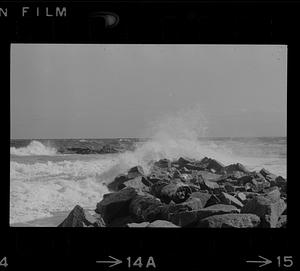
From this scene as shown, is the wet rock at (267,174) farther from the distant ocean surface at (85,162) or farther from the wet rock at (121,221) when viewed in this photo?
the wet rock at (121,221)

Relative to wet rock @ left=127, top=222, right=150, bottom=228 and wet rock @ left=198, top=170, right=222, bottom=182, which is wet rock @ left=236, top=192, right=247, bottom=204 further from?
wet rock @ left=127, top=222, right=150, bottom=228

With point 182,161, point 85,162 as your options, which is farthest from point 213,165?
point 85,162

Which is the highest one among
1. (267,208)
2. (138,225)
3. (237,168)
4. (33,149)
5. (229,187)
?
(33,149)

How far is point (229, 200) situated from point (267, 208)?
0.22m

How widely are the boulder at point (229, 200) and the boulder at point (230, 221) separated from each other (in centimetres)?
7

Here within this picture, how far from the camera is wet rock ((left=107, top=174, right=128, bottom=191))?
2.65 m

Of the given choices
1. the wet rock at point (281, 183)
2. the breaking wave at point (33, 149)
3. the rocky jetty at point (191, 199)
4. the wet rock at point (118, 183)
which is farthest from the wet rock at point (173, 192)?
the breaking wave at point (33, 149)

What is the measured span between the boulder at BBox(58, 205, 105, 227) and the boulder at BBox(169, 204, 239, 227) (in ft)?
1.63

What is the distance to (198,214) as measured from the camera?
2600 mm

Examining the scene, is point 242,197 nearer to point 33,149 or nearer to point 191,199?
point 191,199
